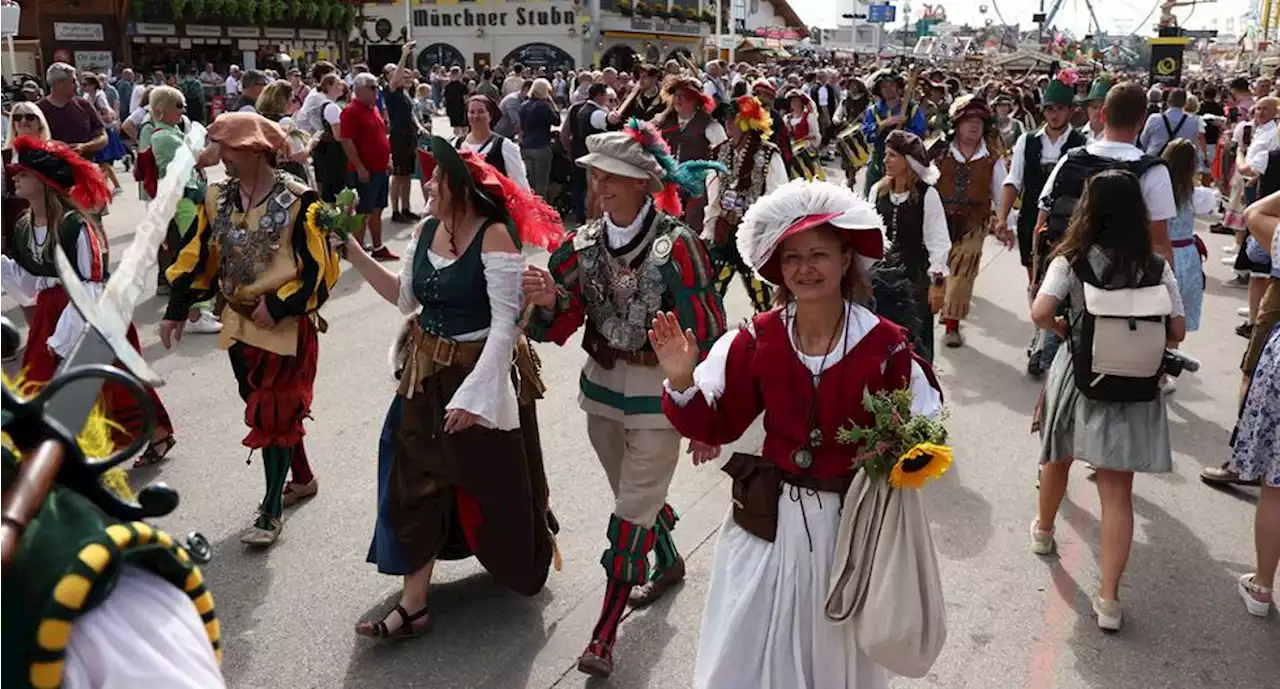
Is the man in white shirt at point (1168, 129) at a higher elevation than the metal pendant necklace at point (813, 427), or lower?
higher

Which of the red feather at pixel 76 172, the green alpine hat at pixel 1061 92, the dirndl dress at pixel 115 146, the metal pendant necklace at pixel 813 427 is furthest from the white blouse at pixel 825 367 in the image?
the dirndl dress at pixel 115 146

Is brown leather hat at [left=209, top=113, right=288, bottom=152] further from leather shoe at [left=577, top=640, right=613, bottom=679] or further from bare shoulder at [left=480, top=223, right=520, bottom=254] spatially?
leather shoe at [left=577, top=640, right=613, bottom=679]

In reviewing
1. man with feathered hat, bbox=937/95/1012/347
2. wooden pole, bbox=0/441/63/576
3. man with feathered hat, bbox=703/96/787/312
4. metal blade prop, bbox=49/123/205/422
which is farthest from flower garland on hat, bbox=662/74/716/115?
wooden pole, bbox=0/441/63/576

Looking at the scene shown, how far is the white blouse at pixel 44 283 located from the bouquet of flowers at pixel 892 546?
11.0 ft

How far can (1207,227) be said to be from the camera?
14.3 metres

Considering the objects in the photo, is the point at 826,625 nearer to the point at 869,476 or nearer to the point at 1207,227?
the point at 869,476

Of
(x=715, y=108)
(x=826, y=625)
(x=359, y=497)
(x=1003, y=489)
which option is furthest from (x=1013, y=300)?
(x=826, y=625)

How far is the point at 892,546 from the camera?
2676 mm

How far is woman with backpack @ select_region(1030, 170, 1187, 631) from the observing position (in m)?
4.11

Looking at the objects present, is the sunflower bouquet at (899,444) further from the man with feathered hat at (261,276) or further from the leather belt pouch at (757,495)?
the man with feathered hat at (261,276)

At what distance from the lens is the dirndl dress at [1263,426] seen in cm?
411

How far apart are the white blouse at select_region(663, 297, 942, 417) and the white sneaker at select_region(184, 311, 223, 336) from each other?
246 inches

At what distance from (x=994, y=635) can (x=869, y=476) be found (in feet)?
6.04

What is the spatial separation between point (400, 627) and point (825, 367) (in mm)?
2069
